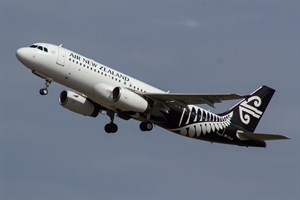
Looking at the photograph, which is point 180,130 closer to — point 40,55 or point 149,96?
point 149,96

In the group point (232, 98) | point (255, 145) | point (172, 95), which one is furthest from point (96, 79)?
point (255, 145)

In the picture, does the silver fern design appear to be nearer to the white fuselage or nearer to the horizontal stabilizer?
the horizontal stabilizer

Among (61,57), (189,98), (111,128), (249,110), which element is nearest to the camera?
(61,57)

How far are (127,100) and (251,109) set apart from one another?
1436 cm

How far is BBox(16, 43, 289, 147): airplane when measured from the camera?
196ft

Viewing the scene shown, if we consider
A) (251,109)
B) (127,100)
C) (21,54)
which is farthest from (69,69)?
(251,109)

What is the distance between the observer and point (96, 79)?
60062 millimetres

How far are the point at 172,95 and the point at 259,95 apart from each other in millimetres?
12685

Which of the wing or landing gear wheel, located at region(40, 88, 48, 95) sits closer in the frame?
the wing

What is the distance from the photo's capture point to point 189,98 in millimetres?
61156

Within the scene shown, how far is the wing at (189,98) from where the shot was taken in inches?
2330

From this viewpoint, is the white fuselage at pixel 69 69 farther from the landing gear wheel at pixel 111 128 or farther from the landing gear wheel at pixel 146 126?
the landing gear wheel at pixel 111 128

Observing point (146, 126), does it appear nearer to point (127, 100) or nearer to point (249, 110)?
point (127, 100)

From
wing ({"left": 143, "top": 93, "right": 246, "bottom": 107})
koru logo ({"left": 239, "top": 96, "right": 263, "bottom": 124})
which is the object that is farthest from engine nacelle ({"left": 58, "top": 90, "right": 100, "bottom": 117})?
koru logo ({"left": 239, "top": 96, "right": 263, "bottom": 124})
